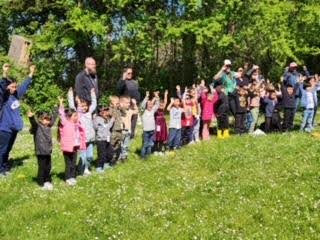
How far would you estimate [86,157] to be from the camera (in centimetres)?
1947

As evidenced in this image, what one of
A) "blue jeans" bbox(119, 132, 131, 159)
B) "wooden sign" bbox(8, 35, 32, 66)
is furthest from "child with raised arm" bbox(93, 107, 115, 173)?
"wooden sign" bbox(8, 35, 32, 66)

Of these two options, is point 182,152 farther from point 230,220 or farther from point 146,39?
point 146,39

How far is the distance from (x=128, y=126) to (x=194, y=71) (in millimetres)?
23698

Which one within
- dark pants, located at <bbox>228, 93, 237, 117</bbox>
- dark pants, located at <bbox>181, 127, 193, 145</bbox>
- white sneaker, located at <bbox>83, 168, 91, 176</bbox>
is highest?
dark pants, located at <bbox>228, 93, 237, 117</bbox>

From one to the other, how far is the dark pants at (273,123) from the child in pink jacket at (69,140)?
9.51 metres

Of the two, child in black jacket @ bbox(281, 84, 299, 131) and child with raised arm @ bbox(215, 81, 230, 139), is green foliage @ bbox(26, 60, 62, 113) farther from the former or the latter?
child in black jacket @ bbox(281, 84, 299, 131)

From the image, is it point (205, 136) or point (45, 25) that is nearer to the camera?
point (205, 136)

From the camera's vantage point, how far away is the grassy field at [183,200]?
1377 cm

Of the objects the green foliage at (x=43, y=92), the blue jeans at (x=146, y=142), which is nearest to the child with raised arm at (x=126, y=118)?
the blue jeans at (x=146, y=142)

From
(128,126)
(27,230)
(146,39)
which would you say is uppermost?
(146,39)

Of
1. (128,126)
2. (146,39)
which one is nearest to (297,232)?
(128,126)

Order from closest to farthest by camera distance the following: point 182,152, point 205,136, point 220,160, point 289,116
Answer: point 220,160 < point 182,152 < point 205,136 < point 289,116

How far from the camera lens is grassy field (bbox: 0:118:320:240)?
45.2ft

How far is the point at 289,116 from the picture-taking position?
84.7ft
